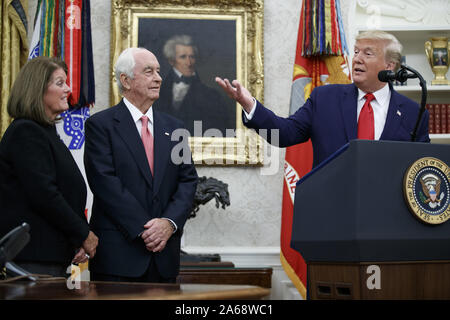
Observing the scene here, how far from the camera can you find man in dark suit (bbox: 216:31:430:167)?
7.14 ft

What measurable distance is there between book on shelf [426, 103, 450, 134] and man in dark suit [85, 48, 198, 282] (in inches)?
111

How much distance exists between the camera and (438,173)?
1.59 m

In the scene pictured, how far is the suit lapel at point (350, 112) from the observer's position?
2.21 meters

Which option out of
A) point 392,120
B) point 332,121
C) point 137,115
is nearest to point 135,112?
point 137,115

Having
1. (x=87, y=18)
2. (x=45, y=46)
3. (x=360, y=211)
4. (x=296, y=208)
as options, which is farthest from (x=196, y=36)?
(x=360, y=211)

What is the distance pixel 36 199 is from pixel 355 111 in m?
1.32

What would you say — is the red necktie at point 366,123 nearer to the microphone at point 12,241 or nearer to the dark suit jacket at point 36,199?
the dark suit jacket at point 36,199

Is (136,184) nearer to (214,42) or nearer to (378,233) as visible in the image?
(378,233)

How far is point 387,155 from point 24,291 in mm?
1005

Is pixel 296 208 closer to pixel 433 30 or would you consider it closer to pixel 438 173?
pixel 438 173

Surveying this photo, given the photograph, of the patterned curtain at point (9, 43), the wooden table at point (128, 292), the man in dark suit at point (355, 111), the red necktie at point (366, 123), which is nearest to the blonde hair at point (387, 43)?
the man in dark suit at point (355, 111)

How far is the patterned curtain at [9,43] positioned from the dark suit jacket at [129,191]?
2.01 m

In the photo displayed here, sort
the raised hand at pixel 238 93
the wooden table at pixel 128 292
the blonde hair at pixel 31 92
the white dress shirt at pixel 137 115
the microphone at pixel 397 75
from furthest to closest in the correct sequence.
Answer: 1. the white dress shirt at pixel 137 115
2. the blonde hair at pixel 31 92
3. the raised hand at pixel 238 93
4. the microphone at pixel 397 75
5. the wooden table at pixel 128 292

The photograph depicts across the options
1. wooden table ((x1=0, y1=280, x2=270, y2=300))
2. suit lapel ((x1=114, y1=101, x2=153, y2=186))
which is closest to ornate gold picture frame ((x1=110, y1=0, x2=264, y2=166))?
suit lapel ((x1=114, y1=101, x2=153, y2=186))
